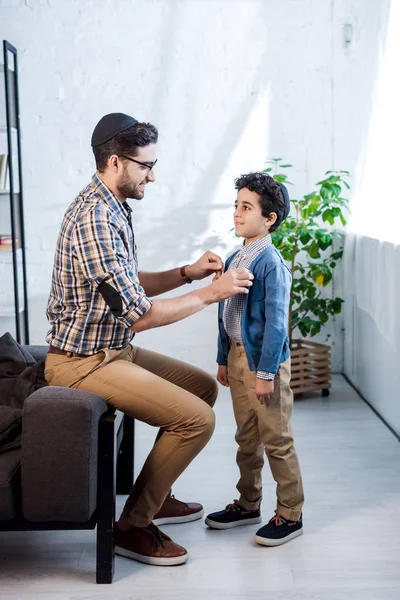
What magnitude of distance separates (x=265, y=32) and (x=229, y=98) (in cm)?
42

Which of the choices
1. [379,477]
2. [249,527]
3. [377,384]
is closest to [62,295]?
[249,527]

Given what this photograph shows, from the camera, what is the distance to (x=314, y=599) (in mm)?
2318

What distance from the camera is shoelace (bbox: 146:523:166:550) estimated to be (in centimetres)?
259

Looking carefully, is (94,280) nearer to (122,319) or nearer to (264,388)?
(122,319)

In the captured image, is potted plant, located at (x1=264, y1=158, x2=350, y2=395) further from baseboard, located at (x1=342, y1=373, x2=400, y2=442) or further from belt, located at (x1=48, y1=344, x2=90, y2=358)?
belt, located at (x1=48, y1=344, x2=90, y2=358)

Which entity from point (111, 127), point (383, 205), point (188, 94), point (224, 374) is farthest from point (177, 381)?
point (188, 94)

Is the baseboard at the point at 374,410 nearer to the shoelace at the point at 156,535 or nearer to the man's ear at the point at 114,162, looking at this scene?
the shoelace at the point at 156,535

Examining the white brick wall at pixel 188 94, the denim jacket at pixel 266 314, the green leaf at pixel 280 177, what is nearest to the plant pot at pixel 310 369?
the white brick wall at pixel 188 94

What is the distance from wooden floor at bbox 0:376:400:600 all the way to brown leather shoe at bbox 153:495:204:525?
0.12 feet

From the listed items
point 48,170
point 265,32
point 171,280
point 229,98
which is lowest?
point 171,280

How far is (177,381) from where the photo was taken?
293 cm

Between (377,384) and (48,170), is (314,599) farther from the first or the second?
(48,170)

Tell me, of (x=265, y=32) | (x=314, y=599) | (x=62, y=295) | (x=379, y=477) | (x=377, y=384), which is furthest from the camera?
(x=265, y=32)

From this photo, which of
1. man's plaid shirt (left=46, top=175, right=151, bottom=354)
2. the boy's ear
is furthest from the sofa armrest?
the boy's ear
